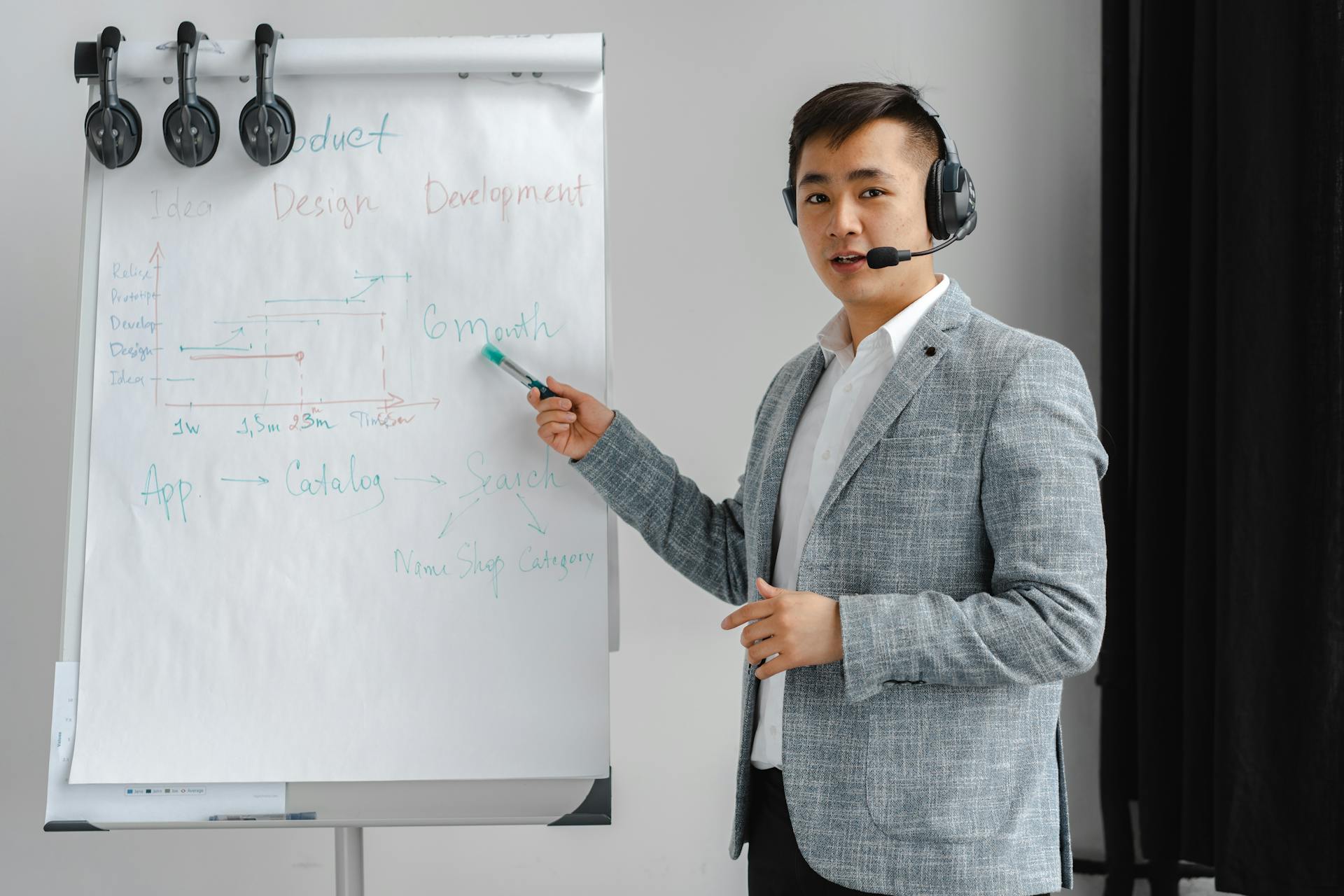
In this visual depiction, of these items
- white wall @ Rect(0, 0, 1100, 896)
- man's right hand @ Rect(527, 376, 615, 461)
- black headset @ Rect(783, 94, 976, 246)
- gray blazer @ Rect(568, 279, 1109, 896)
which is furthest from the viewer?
white wall @ Rect(0, 0, 1100, 896)

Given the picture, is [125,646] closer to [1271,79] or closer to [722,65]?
[722,65]

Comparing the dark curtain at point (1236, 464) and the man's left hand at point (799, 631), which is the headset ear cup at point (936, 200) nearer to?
the man's left hand at point (799, 631)

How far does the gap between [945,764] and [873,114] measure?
2.21ft

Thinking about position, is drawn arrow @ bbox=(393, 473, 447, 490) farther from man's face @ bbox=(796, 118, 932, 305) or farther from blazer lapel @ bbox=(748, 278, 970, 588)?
man's face @ bbox=(796, 118, 932, 305)

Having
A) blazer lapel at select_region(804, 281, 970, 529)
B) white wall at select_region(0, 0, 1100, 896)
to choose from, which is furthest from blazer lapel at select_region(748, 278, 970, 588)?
white wall at select_region(0, 0, 1100, 896)

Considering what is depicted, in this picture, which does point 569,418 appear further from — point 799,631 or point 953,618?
point 953,618

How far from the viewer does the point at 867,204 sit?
1051 mm

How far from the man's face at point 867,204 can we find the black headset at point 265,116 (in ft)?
2.27

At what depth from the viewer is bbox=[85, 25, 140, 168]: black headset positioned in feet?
4.11

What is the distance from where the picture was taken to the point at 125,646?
1.25m

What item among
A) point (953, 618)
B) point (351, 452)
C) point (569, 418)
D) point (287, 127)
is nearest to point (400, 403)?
point (351, 452)

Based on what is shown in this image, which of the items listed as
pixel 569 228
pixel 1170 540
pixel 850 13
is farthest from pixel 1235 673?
pixel 850 13

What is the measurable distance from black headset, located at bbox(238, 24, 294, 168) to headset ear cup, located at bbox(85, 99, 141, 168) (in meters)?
0.14

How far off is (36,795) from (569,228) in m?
1.40
